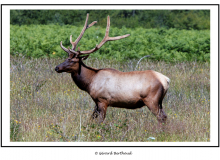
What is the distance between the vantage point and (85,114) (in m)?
6.53

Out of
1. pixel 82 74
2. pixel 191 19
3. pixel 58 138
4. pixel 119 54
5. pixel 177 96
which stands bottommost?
pixel 58 138

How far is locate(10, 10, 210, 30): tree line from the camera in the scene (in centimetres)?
2659

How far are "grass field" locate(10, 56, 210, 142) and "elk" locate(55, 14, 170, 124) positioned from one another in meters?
0.36

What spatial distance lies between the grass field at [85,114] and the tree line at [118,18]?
17759mm

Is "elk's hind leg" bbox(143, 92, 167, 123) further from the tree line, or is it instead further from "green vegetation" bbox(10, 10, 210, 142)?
the tree line

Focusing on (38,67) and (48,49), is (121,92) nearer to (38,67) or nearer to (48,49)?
(38,67)

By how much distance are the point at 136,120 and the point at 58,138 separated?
1664 millimetres

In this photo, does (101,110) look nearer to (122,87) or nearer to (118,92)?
(118,92)

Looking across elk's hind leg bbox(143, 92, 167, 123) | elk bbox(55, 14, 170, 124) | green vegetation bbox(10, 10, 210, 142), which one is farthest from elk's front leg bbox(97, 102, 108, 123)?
elk's hind leg bbox(143, 92, 167, 123)

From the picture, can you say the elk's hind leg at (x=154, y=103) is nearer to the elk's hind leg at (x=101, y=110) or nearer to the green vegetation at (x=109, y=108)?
the green vegetation at (x=109, y=108)

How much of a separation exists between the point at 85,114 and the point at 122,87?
100 centimetres

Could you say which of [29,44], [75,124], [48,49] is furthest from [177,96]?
[29,44]

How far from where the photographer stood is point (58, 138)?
562 centimetres

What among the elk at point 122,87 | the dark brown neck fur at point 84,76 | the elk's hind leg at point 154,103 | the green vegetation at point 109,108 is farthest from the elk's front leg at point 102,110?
the elk's hind leg at point 154,103
